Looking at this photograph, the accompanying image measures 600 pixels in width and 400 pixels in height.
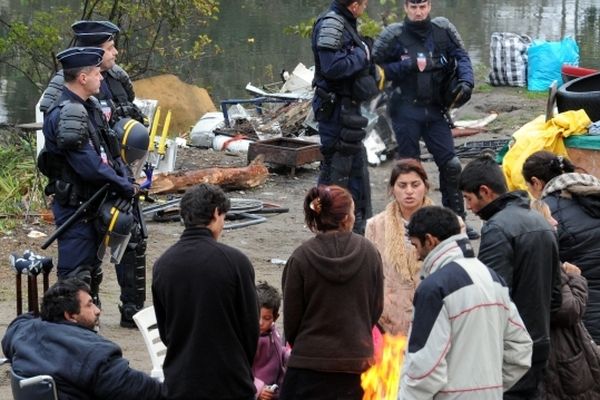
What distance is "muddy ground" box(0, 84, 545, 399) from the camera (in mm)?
7750

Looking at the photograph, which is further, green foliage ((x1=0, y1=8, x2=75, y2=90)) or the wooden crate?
green foliage ((x1=0, y1=8, x2=75, y2=90))

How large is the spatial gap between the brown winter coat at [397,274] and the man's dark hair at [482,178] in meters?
0.96

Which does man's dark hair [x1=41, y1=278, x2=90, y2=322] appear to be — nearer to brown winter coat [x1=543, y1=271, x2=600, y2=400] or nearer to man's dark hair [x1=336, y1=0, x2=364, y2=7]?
brown winter coat [x1=543, y1=271, x2=600, y2=400]

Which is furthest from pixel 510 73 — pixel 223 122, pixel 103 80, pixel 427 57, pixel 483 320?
pixel 483 320

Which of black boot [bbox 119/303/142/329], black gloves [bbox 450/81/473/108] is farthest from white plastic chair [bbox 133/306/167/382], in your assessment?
black gloves [bbox 450/81/473/108]

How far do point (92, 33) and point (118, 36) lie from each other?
6407mm

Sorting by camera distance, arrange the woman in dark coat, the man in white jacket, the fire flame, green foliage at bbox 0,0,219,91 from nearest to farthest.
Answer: the man in white jacket → the fire flame → the woman in dark coat → green foliage at bbox 0,0,219,91

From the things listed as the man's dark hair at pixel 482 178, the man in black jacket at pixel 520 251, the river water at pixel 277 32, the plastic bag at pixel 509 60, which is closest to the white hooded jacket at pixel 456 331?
the man in black jacket at pixel 520 251

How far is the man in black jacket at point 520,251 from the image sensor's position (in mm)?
5164

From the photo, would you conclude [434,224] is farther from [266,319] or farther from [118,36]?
[118,36]

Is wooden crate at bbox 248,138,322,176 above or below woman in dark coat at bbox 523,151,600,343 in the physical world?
below

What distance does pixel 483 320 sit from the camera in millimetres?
4570

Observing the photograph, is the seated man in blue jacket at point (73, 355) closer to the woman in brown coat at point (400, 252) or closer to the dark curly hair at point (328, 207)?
the dark curly hair at point (328, 207)

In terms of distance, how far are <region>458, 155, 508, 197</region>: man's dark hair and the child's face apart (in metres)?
1.13
